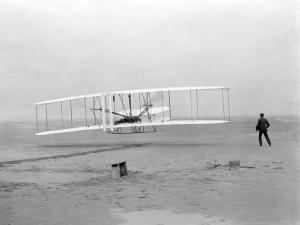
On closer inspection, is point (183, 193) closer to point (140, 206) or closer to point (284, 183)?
point (140, 206)

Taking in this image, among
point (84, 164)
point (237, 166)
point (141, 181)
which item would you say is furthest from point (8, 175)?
point (237, 166)

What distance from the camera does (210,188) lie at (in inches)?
369

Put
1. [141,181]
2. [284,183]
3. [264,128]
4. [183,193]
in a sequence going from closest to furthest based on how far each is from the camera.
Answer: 1. [183,193]
2. [284,183]
3. [141,181]
4. [264,128]

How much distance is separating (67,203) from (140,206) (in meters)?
1.41

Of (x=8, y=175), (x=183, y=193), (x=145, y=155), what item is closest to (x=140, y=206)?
(x=183, y=193)

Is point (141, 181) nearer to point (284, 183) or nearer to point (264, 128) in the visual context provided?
→ point (284, 183)

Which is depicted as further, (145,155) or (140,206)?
(145,155)

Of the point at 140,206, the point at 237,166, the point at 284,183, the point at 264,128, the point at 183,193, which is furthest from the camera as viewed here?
the point at 264,128

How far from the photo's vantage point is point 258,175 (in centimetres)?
1095

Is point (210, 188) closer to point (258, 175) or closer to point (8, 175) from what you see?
point (258, 175)

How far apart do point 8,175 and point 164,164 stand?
4.68 metres

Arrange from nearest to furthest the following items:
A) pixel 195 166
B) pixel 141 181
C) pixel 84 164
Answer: pixel 141 181, pixel 195 166, pixel 84 164

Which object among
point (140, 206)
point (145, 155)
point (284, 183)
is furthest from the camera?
point (145, 155)

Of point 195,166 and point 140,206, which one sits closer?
point 140,206
